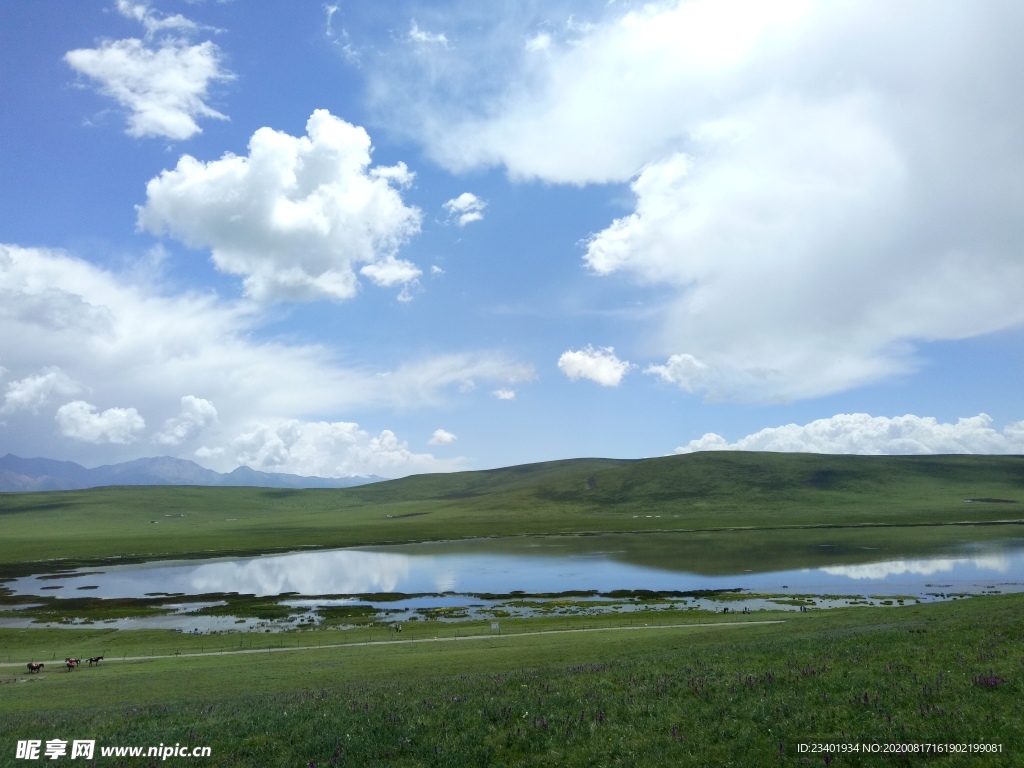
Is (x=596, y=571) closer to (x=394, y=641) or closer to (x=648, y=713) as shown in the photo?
(x=394, y=641)

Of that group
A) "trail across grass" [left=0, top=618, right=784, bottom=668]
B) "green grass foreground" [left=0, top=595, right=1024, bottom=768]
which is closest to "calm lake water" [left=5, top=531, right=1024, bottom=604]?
"trail across grass" [left=0, top=618, right=784, bottom=668]

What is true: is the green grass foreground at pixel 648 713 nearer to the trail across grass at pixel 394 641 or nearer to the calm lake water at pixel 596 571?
the trail across grass at pixel 394 641

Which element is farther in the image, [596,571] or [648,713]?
[596,571]

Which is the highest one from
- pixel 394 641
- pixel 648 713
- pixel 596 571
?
pixel 648 713

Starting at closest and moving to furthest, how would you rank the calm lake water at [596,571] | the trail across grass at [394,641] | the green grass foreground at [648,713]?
the green grass foreground at [648,713]
the trail across grass at [394,641]
the calm lake water at [596,571]

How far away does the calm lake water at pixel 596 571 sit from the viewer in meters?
101

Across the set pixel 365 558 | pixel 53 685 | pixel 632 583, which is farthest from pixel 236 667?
pixel 365 558

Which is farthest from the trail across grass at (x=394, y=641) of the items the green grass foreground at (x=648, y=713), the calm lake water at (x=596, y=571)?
the calm lake water at (x=596, y=571)

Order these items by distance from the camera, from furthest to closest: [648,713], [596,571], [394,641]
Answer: [596,571], [394,641], [648,713]

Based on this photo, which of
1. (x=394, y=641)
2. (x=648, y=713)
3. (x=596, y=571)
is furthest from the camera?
(x=596, y=571)

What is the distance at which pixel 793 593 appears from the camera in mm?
89312

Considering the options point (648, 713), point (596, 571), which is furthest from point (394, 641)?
point (596, 571)

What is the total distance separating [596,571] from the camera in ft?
409

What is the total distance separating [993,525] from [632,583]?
506 feet
